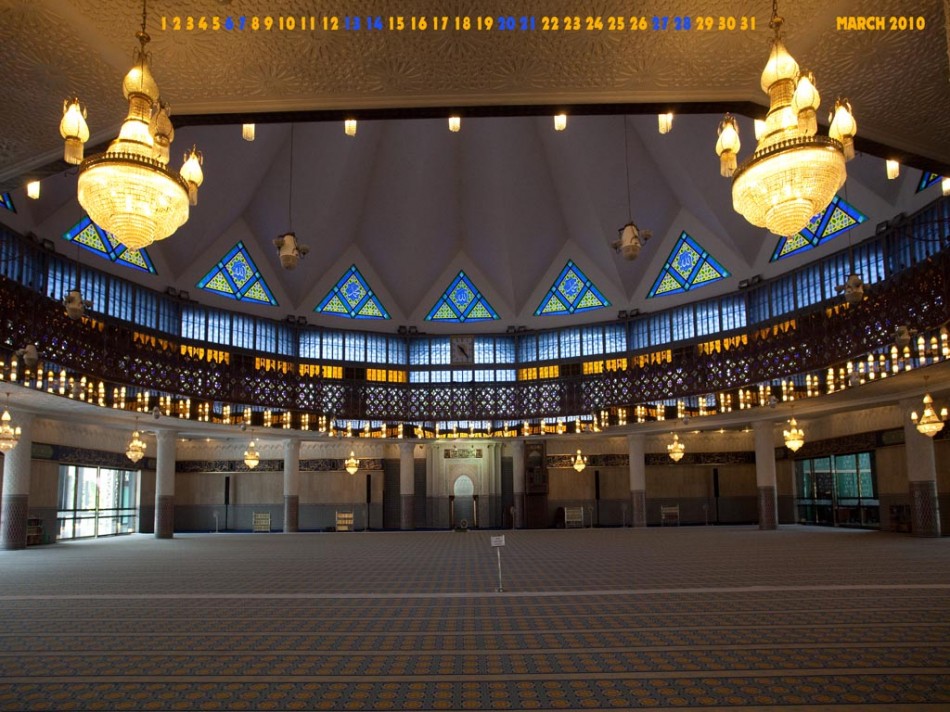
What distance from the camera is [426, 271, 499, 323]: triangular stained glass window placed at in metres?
33.1

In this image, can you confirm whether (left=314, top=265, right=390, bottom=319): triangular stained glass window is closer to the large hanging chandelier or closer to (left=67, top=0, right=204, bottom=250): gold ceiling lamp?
(left=67, top=0, right=204, bottom=250): gold ceiling lamp

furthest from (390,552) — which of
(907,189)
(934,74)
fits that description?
(907,189)

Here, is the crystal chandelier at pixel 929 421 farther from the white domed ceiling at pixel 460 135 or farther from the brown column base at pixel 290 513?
the brown column base at pixel 290 513

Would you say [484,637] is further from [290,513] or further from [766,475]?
[290,513]

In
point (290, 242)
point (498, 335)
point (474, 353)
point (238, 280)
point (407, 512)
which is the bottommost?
point (407, 512)

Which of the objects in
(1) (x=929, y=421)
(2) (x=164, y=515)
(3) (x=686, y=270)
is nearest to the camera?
(1) (x=929, y=421)

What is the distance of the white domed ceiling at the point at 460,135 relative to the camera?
23.0 feet

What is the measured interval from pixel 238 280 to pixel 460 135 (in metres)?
10.7

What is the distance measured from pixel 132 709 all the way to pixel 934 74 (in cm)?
918

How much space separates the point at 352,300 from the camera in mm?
32094

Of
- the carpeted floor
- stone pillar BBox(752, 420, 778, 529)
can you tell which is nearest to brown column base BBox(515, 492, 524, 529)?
stone pillar BBox(752, 420, 778, 529)

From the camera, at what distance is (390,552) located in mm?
18594

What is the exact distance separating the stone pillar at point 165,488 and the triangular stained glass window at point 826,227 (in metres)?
23.0

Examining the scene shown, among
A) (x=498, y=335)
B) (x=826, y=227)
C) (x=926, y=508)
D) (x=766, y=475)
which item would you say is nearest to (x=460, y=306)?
(x=498, y=335)
